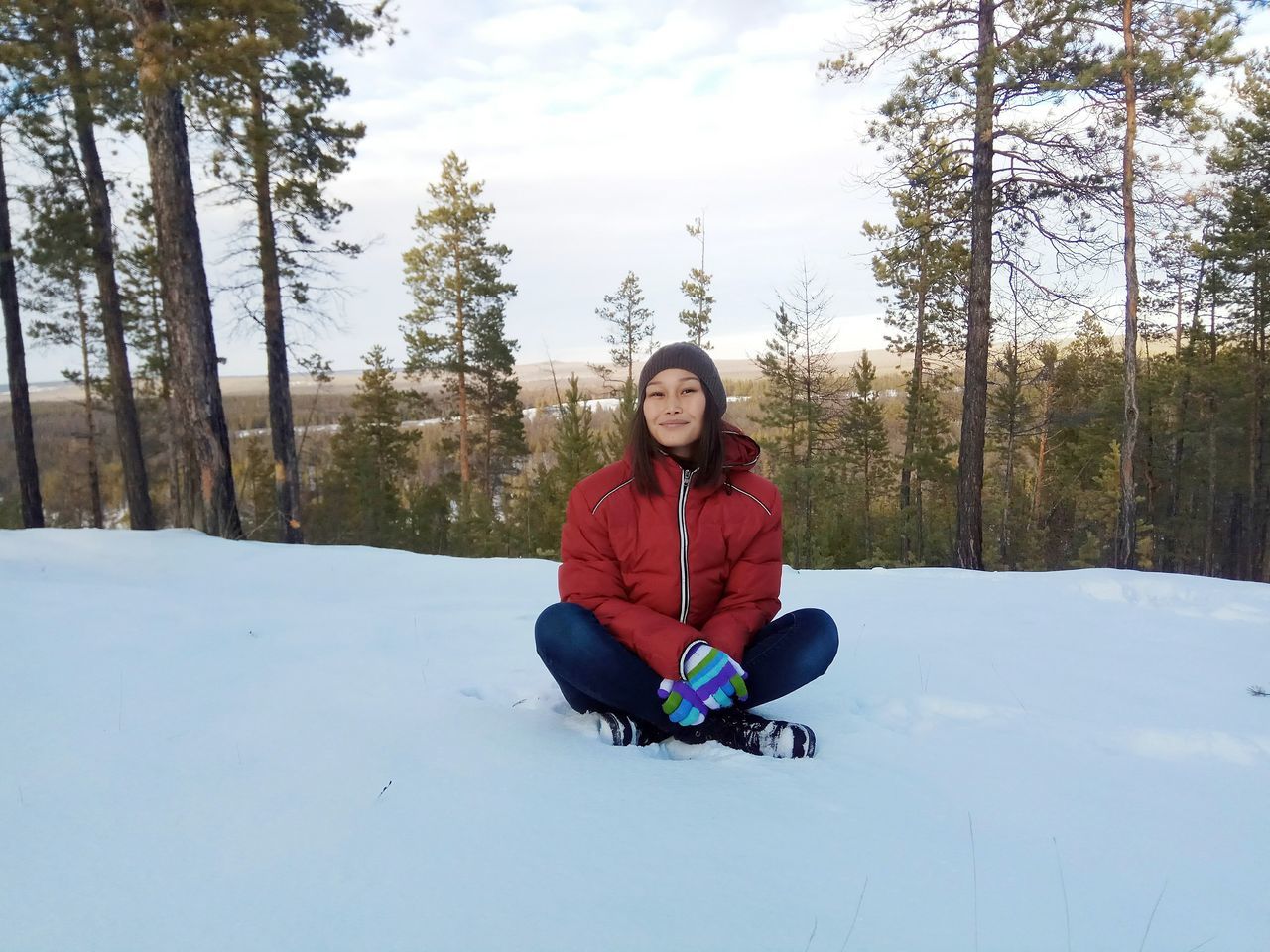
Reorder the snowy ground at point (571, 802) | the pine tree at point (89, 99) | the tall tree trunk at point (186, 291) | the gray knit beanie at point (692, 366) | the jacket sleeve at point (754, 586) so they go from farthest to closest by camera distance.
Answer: the pine tree at point (89, 99)
the tall tree trunk at point (186, 291)
the gray knit beanie at point (692, 366)
the jacket sleeve at point (754, 586)
the snowy ground at point (571, 802)

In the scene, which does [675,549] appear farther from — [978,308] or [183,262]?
[978,308]

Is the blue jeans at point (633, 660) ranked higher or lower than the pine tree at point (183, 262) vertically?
lower

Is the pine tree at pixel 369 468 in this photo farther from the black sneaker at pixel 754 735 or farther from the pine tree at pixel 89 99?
the black sneaker at pixel 754 735

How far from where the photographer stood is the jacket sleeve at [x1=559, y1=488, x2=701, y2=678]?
1.79m

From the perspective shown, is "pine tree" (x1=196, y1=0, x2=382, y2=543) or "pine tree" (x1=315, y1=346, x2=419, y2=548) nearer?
"pine tree" (x1=196, y1=0, x2=382, y2=543)

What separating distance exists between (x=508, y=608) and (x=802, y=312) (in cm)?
1939

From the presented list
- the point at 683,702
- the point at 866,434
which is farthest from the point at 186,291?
the point at 866,434

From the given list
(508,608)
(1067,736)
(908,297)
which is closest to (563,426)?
(908,297)

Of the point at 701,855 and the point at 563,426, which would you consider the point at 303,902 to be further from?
the point at 563,426

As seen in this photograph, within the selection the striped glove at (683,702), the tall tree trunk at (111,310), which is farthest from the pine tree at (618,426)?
the striped glove at (683,702)

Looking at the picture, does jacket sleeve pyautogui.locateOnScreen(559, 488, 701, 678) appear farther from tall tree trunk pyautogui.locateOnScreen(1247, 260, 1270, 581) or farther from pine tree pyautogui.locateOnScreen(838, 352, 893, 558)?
tall tree trunk pyautogui.locateOnScreen(1247, 260, 1270, 581)

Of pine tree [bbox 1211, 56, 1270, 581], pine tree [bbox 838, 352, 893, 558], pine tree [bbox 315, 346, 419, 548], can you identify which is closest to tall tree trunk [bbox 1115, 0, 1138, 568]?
pine tree [bbox 1211, 56, 1270, 581]

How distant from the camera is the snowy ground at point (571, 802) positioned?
1126mm

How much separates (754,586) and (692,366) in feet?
2.08
